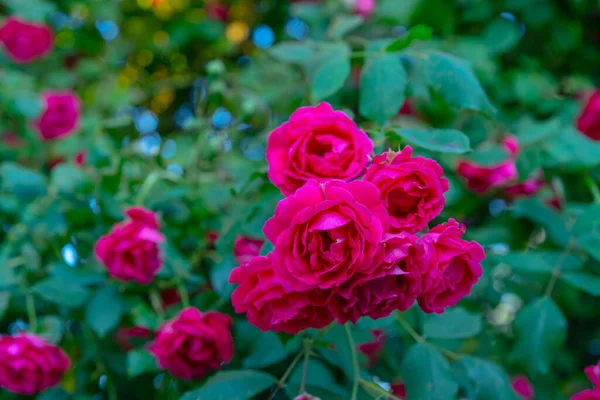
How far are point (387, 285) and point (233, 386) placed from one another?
372 millimetres

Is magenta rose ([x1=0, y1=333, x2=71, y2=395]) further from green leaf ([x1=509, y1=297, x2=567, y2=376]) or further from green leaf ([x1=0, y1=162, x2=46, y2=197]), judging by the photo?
green leaf ([x1=509, y1=297, x2=567, y2=376])

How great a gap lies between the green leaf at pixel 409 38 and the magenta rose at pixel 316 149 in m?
0.27

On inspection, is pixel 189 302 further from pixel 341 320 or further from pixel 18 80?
pixel 18 80

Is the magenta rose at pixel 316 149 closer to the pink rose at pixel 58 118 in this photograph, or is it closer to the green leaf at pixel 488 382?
the green leaf at pixel 488 382

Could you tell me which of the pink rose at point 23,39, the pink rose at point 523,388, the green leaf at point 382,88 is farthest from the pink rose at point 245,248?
the pink rose at point 23,39

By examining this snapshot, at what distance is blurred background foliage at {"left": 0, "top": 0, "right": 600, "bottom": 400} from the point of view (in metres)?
1.26

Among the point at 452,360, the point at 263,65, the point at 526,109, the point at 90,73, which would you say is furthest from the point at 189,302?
the point at 90,73

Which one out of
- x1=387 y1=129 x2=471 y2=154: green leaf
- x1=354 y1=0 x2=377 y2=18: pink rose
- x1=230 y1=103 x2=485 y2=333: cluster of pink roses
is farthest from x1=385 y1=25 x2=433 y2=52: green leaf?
x1=354 y1=0 x2=377 y2=18: pink rose

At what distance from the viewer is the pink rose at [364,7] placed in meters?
2.30

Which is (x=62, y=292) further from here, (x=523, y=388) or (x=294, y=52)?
(x=523, y=388)

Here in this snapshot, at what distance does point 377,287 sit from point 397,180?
0.49ft

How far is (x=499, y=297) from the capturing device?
1682 millimetres

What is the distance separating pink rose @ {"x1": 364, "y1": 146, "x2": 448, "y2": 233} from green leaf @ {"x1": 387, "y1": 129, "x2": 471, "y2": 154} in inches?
5.6

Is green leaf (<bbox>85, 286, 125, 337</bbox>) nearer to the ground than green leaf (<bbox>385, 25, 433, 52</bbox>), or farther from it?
nearer to the ground
